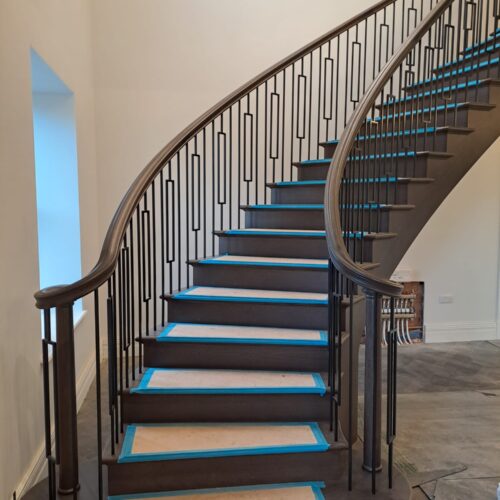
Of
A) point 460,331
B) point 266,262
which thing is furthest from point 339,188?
point 460,331

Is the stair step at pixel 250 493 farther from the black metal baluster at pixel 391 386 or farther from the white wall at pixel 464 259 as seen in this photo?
the white wall at pixel 464 259

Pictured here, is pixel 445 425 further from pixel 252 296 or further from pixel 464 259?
pixel 464 259

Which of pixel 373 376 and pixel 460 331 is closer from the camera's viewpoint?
pixel 373 376

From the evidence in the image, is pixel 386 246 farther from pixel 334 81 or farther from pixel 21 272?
pixel 334 81

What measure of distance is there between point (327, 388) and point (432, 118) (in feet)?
7.37

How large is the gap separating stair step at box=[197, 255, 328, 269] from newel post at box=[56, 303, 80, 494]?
128cm

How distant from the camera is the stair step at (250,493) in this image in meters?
1.95

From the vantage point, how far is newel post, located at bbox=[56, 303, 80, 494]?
1747 millimetres

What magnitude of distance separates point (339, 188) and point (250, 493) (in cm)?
A: 149

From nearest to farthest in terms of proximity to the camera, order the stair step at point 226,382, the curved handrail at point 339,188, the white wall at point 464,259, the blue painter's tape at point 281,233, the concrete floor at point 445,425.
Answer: the curved handrail at point 339,188
the stair step at point 226,382
the concrete floor at point 445,425
the blue painter's tape at point 281,233
the white wall at point 464,259

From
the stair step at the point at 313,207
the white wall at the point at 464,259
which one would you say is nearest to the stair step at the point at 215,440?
the stair step at the point at 313,207

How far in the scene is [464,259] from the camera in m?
5.10

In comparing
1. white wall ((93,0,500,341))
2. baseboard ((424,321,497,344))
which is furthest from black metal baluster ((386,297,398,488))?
baseboard ((424,321,497,344))

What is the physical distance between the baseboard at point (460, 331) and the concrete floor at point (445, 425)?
417mm
